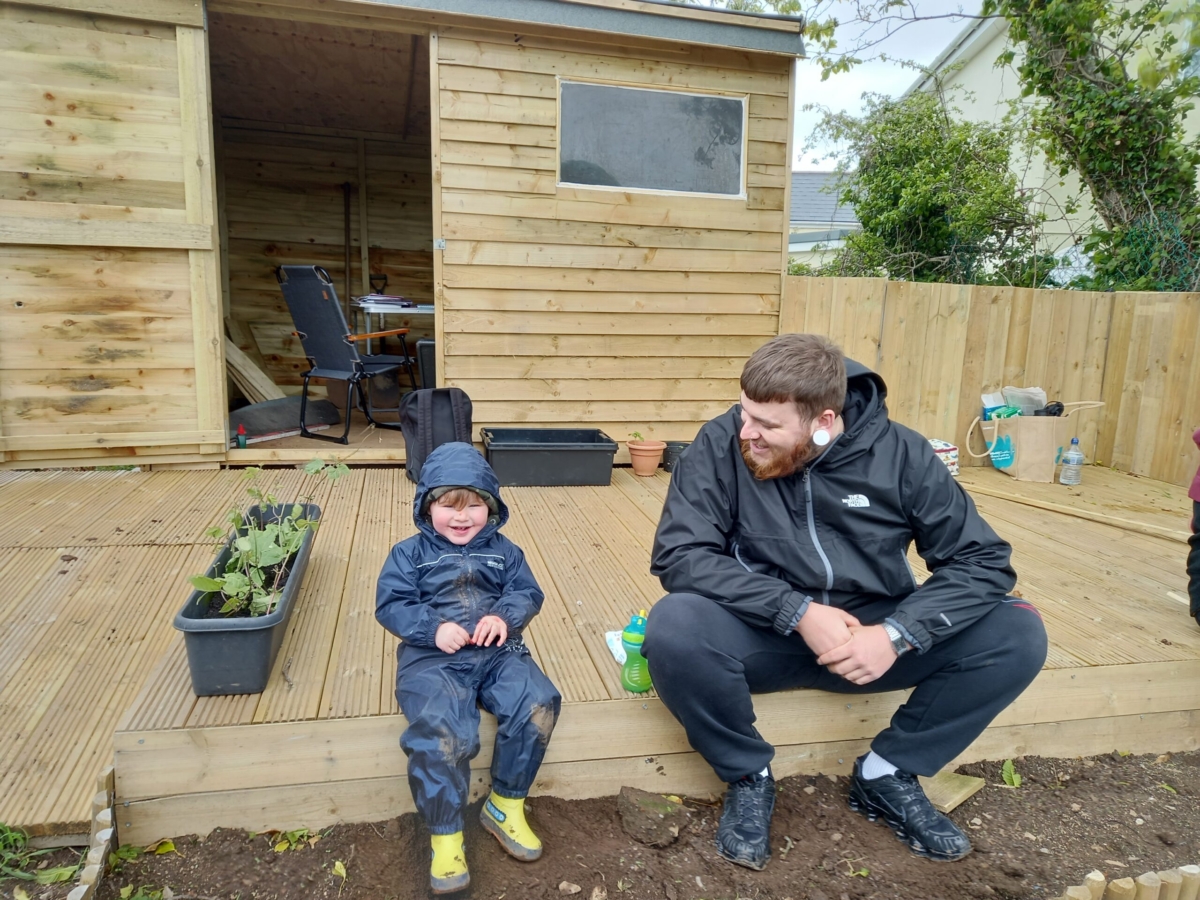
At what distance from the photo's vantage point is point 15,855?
1661 mm

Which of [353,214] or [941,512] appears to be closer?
[941,512]

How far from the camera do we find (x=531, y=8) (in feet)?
14.1

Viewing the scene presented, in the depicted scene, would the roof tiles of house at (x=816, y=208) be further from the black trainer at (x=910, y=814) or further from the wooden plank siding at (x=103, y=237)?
the black trainer at (x=910, y=814)

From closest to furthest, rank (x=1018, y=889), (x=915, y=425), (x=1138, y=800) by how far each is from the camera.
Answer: (x=1018, y=889) < (x=1138, y=800) < (x=915, y=425)

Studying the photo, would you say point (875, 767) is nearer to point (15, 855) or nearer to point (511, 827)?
point (511, 827)

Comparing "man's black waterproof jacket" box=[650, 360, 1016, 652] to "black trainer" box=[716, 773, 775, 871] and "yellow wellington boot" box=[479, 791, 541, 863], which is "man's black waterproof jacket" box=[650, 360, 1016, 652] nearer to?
"black trainer" box=[716, 773, 775, 871]

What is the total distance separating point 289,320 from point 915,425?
215 inches

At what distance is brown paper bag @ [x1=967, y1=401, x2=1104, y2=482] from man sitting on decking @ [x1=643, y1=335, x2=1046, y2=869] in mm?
3551

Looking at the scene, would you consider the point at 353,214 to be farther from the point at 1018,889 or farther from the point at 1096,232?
the point at 1018,889

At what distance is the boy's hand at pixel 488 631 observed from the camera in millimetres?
1763

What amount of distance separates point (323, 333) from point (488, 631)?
4058 millimetres

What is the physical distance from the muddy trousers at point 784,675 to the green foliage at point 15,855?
136 centimetres

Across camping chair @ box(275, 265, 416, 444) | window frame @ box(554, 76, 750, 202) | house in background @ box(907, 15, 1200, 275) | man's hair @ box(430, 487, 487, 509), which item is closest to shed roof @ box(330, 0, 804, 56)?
window frame @ box(554, 76, 750, 202)

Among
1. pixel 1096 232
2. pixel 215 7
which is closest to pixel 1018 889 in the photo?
pixel 215 7
